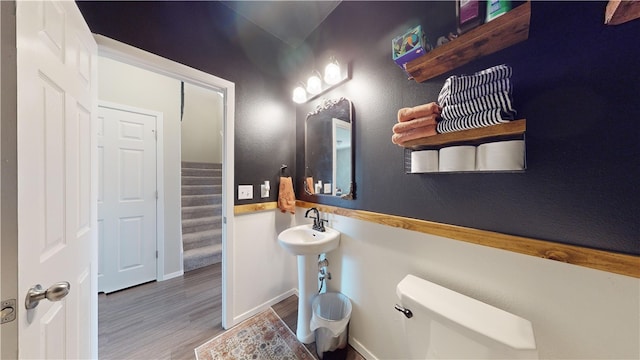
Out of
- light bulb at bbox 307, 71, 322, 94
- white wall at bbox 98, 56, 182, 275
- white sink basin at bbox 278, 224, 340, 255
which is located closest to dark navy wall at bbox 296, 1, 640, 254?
white sink basin at bbox 278, 224, 340, 255

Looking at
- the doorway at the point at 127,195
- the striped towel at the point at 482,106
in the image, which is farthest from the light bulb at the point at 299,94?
the doorway at the point at 127,195

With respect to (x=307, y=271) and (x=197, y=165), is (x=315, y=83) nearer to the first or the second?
(x=307, y=271)

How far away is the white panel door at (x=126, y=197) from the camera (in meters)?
2.07

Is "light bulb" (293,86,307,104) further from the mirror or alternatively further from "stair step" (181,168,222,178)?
"stair step" (181,168,222,178)

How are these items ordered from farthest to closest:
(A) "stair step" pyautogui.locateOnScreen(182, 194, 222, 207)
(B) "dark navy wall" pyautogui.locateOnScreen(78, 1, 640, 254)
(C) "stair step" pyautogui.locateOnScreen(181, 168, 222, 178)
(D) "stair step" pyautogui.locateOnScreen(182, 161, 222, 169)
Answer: (D) "stair step" pyautogui.locateOnScreen(182, 161, 222, 169) < (C) "stair step" pyautogui.locateOnScreen(181, 168, 222, 178) < (A) "stair step" pyautogui.locateOnScreen(182, 194, 222, 207) < (B) "dark navy wall" pyautogui.locateOnScreen(78, 1, 640, 254)

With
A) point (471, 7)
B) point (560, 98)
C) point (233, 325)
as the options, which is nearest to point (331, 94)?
point (471, 7)

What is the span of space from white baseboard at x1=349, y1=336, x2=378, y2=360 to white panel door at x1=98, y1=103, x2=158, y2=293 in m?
2.34

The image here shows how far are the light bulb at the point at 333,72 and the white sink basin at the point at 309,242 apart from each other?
119 cm

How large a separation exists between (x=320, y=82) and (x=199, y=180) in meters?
2.97

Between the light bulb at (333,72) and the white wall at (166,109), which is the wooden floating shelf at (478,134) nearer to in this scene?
the light bulb at (333,72)

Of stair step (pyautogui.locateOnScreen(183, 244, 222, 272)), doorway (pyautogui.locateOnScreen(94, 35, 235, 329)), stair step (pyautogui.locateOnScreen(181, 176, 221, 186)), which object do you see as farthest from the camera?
stair step (pyautogui.locateOnScreen(181, 176, 221, 186))

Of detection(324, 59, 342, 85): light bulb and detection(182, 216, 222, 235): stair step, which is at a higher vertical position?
detection(324, 59, 342, 85): light bulb

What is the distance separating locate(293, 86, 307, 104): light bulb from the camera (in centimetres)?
186

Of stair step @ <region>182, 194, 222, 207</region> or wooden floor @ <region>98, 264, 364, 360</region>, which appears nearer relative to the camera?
wooden floor @ <region>98, 264, 364, 360</region>
